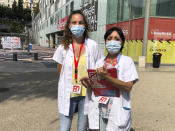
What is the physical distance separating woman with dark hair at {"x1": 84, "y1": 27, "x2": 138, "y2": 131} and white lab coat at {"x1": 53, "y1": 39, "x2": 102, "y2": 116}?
6.5 inches

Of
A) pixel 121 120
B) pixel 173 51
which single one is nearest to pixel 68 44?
pixel 121 120

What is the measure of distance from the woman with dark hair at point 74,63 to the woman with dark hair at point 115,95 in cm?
19

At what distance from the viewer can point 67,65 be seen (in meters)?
2.16

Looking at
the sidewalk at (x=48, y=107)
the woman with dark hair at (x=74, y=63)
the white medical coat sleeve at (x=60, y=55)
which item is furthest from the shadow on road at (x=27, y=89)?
the white medical coat sleeve at (x=60, y=55)

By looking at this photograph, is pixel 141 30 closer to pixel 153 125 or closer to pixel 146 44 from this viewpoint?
pixel 146 44

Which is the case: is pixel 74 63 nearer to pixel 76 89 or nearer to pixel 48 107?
pixel 76 89

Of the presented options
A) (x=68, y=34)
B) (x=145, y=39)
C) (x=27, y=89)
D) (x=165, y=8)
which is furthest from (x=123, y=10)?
(x=68, y=34)

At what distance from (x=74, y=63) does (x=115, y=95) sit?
2.00 ft

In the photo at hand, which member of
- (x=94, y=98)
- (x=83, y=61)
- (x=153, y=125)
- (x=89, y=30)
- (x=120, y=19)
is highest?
(x=120, y=19)

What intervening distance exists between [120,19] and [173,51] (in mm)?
5799

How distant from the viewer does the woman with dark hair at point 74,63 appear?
216cm

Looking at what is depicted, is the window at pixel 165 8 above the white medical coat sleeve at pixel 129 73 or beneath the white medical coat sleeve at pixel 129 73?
above

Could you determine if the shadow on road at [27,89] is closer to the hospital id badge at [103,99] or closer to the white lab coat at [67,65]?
the white lab coat at [67,65]

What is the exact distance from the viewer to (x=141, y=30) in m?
13.8
